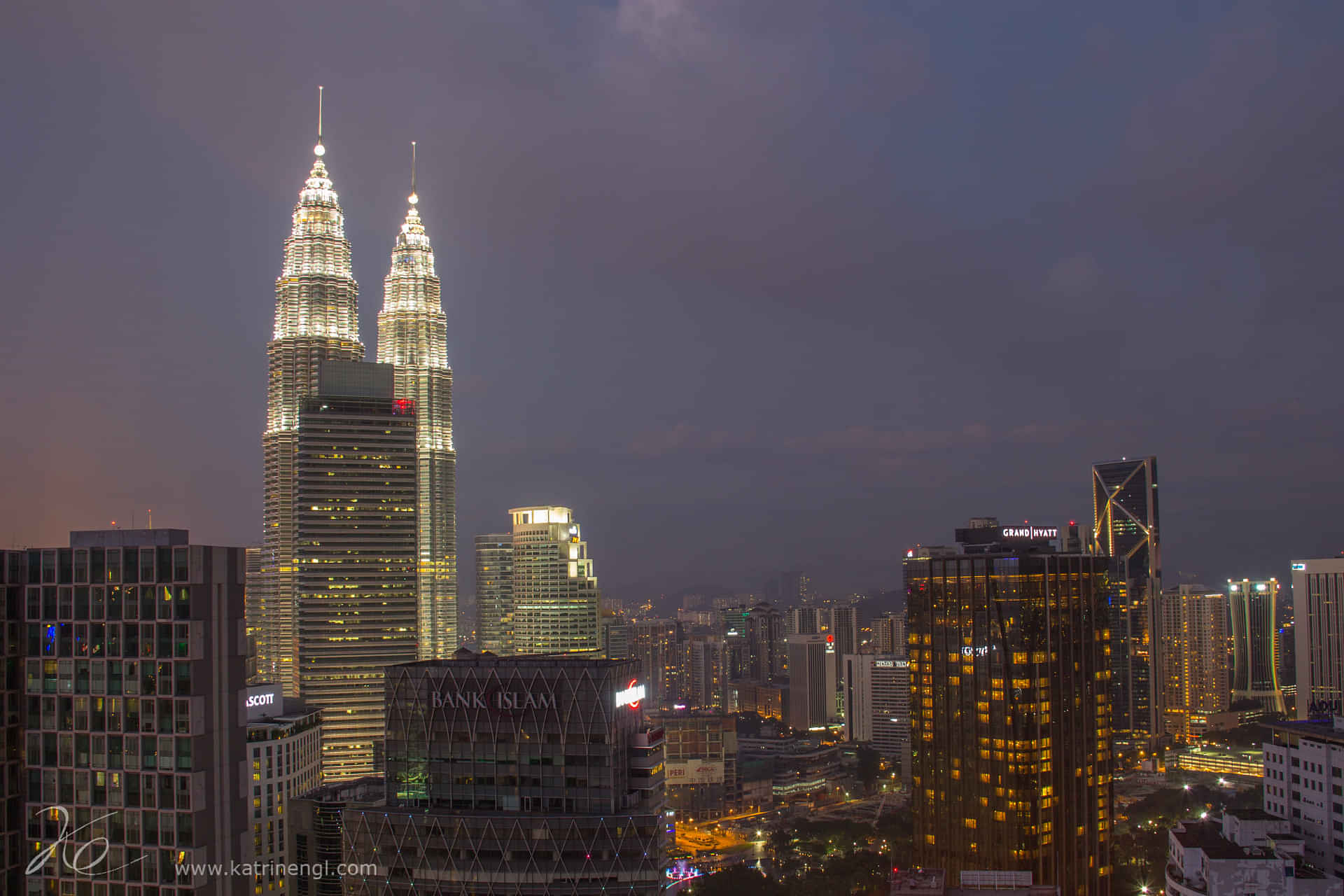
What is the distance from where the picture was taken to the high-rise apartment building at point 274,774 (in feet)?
269

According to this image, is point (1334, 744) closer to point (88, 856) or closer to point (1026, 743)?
point (1026, 743)

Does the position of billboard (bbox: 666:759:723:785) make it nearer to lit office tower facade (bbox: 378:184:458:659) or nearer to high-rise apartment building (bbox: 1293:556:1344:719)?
lit office tower facade (bbox: 378:184:458:659)

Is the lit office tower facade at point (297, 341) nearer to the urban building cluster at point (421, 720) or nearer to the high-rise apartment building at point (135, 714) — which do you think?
the urban building cluster at point (421, 720)

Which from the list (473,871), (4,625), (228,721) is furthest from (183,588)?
(473,871)

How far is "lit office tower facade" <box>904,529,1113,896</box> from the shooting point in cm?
9181

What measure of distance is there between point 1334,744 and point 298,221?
6217 inches

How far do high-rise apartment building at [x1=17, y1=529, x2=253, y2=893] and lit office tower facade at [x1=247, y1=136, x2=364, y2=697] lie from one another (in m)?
115

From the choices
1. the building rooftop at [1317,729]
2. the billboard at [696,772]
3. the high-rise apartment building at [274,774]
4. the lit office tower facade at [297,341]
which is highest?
the lit office tower facade at [297,341]

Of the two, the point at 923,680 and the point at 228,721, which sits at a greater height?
the point at 228,721

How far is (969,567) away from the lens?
9706 cm
